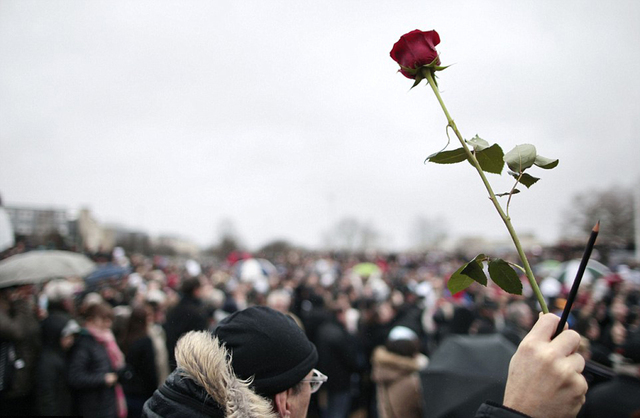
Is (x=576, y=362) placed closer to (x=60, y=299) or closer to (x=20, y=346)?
(x=20, y=346)

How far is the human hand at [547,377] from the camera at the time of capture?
86 cm

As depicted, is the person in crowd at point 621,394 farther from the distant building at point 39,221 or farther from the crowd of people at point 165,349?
the distant building at point 39,221

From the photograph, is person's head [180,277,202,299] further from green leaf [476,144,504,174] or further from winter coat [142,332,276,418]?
green leaf [476,144,504,174]

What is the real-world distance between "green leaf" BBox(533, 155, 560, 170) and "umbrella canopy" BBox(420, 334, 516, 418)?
256 centimetres

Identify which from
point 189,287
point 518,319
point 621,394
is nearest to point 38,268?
point 189,287

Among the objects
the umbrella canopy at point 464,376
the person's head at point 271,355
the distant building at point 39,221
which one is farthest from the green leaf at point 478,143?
the distant building at point 39,221

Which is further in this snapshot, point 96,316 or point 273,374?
point 96,316

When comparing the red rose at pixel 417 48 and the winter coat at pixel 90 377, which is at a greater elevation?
the red rose at pixel 417 48

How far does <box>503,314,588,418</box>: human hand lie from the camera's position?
33.8 inches

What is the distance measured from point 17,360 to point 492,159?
14.1 feet

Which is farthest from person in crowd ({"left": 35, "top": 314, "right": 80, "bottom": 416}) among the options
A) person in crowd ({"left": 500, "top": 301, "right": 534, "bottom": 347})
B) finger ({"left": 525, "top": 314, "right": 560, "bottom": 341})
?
person in crowd ({"left": 500, "top": 301, "right": 534, "bottom": 347})

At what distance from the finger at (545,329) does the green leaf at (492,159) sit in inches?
14.4

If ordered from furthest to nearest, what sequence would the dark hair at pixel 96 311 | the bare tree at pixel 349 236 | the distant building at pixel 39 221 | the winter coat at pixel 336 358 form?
the bare tree at pixel 349 236, the distant building at pixel 39 221, the winter coat at pixel 336 358, the dark hair at pixel 96 311

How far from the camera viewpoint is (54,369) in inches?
152
